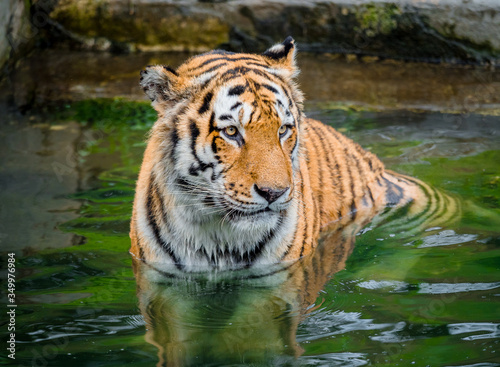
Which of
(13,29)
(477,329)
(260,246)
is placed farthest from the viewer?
(13,29)

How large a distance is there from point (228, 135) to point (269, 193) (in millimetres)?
382

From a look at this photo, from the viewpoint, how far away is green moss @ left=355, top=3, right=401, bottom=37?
756 cm

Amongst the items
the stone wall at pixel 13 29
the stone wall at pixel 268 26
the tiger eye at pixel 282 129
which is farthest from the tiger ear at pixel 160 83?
the stone wall at pixel 268 26

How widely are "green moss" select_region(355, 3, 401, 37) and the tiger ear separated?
4.72 meters

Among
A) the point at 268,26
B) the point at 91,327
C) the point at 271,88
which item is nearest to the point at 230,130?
the point at 271,88

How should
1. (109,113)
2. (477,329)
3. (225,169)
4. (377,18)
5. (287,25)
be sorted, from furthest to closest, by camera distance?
(287,25)
(377,18)
(109,113)
(225,169)
(477,329)

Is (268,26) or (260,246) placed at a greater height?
(268,26)

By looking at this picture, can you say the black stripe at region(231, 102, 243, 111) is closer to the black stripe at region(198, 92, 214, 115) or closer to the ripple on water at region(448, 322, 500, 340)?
the black stripe at region(198, 92, 214, 115)

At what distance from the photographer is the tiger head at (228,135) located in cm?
318

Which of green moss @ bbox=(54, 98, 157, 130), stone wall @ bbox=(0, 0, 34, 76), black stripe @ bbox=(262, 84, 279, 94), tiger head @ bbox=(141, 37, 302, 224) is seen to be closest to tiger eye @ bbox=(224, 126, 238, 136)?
tiger head @ bbox=(141, 37, 302, 224)

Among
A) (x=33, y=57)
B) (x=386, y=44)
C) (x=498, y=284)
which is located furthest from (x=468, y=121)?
(x=33, y=57)

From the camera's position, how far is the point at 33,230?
4371mm

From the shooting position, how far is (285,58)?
3785mm

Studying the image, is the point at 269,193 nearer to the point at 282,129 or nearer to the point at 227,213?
the point at 227,213
